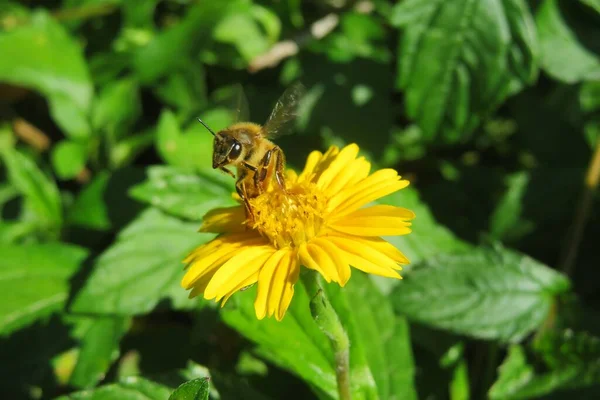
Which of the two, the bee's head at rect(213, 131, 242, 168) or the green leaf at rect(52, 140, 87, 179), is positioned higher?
the bee's head at rect(213, 131, 242, 168)

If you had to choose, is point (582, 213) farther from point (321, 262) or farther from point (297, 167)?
point (321, 262)

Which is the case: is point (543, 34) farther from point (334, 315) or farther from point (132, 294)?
point (132, 294)

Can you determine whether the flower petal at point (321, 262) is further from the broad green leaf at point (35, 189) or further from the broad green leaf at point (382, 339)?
the broad green leaf at point (35, 189)

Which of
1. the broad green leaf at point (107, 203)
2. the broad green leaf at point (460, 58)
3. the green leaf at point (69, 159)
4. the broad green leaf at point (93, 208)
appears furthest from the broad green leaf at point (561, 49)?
the green leaf at point (69, 159)

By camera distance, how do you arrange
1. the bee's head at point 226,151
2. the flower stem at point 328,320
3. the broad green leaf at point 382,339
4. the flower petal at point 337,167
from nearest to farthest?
1. the flower stem at point 328,320
2. the bee's head at point 226,151
3. the flower petal at point 337,167
4. the broad green leaf at point 382,339

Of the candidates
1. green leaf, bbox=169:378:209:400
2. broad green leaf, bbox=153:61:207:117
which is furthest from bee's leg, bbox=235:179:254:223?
broad green leaf, bbox=153:61:207:117

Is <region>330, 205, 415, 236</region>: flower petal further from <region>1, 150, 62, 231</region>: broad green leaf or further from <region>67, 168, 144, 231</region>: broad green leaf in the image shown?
<region>1, 150, 62, 231</region>: broad green leaf

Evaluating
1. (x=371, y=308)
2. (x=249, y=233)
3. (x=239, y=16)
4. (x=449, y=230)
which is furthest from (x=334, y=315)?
(x=239, y=16)
